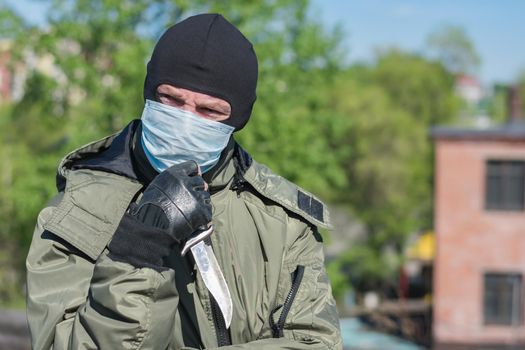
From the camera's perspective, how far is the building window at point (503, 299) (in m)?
28.1

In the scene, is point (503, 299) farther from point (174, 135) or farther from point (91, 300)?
point (91, 300)

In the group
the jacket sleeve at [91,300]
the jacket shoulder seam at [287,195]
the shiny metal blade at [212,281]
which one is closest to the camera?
the jacket sleeve at [91,300]

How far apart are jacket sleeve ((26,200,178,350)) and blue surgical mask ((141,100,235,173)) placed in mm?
257

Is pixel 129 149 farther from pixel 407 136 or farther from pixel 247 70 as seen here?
pixel 407 136

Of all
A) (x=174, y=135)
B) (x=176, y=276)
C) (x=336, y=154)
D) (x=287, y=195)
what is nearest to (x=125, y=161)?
(x=174, y=135)

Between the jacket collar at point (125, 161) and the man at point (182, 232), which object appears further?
the jacket collar at point (125, 161)

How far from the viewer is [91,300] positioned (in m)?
1.73

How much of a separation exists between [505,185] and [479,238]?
6.28ft

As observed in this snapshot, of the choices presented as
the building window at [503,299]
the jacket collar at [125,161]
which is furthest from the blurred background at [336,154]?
the jacket collar at [125,161]

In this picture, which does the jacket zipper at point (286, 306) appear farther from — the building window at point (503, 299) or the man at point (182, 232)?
the building window at point (503, 299)

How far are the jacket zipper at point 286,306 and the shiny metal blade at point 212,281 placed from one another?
12 cm

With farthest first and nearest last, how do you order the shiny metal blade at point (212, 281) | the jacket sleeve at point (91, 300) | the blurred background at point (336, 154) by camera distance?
the blurred background at point (336, 154) < the shiny metal blade at point (212, 281) < the jacket sleeve at point (91, 300)

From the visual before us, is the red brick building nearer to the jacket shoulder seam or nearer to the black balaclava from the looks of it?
the jacket shoulder seam

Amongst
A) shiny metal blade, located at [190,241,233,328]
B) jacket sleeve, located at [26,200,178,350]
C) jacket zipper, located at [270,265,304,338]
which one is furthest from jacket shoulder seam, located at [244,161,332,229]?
jacket sleeve, located at [26,200,178,350]
